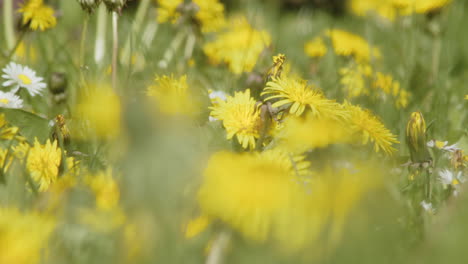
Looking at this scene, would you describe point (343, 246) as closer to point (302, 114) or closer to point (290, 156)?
point (290, 156)

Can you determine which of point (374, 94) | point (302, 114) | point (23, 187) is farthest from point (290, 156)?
point (374, 94)

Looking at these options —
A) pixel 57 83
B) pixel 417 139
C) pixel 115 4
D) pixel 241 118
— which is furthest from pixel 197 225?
pixel 57 83

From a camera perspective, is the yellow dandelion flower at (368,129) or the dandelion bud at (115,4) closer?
the yellow dandelion flower at (368,129)

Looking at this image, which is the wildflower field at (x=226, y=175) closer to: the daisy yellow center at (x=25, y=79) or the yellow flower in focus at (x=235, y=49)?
the daisy yellow center at (x=25, y=79)

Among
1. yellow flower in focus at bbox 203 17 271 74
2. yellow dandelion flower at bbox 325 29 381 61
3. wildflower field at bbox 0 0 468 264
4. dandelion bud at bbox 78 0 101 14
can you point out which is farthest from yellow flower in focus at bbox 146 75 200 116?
yellow dandelion flower at bbox 325 29 381 61

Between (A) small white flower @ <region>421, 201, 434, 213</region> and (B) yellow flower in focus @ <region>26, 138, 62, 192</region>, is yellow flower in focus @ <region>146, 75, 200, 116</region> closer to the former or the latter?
(B) yellow flower in focus @ <region>26, 138, 62, 192</region>

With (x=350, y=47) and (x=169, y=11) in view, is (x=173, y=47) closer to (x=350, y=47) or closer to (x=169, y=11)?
(x=169, y=11)

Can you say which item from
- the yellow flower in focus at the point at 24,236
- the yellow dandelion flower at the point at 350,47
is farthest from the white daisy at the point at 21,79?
the yellow dandelion flower at the point at 350,47
